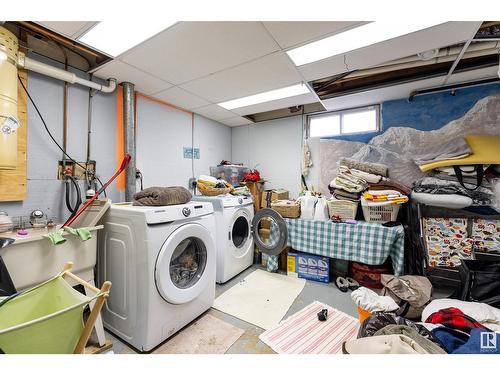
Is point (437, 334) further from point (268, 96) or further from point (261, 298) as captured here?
point (268, 96)

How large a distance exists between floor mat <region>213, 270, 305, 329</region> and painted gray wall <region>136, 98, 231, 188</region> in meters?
1.70

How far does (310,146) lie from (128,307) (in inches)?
119

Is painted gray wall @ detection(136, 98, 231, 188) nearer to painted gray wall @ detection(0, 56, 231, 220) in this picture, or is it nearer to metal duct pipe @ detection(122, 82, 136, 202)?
painted gray wall @ detection(0, 56, 231, 220)

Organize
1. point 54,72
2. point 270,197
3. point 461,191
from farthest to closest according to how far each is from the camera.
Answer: point 270,197
point 461,191
point 54,72

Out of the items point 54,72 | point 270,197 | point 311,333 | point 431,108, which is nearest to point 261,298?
point 311,333

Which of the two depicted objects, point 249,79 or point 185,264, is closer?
point 185,264

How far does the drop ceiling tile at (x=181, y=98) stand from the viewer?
99.0 inches

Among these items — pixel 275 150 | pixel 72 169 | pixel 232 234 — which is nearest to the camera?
pixel 72 169

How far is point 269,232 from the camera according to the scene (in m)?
2.94

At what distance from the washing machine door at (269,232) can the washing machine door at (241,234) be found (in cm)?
12

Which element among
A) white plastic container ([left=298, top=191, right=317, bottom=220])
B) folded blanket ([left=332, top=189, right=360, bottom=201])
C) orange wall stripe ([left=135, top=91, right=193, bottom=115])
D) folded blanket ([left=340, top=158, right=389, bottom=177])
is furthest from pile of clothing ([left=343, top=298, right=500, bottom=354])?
orange wall stripe ([left=135, top=91, right=193, bottom=115])

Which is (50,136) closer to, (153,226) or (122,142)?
(122,142)

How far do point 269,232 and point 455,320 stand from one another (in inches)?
76.3
